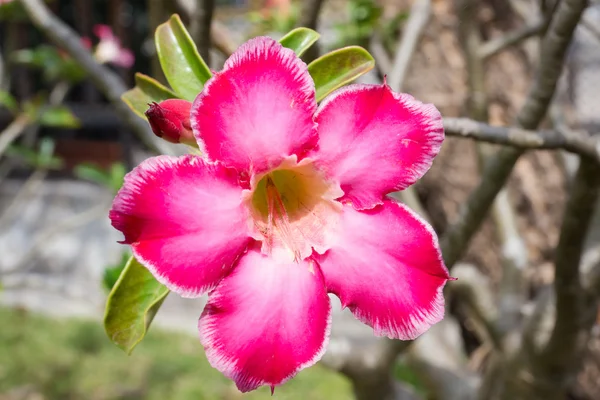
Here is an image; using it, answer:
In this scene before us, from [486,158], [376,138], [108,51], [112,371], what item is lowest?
[112,371]

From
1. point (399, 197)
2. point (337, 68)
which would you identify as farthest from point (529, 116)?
point (399, 197)

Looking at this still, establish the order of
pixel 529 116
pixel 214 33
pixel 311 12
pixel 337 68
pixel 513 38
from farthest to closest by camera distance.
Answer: pixel 513 38 < pixel 214 33 < pixel 311 12 < pixel 529 116 < pixel 337 68

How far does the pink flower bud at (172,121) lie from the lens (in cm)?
46

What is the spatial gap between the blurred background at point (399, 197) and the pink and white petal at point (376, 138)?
0.35 metres

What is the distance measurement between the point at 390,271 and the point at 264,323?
0.37ft

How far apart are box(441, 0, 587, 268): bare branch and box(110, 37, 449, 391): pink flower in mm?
334

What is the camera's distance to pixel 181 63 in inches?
22.8

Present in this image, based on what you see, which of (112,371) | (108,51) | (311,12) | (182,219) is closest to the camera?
(182,219)

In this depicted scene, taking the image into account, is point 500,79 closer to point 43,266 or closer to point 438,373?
point 438,373

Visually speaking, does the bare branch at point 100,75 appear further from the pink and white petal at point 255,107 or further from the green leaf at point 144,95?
the pink and white petal at point 255,107

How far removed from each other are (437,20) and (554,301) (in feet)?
5.67

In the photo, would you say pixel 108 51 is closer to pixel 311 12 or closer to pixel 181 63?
pixel 311 12

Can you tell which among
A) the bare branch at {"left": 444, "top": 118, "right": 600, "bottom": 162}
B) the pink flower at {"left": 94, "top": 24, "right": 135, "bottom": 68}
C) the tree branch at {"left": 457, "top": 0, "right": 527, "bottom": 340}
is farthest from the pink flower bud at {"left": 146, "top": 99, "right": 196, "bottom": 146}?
the pink flower at {"left": 94, "top": 24, "right": 135, "bottom": 68}

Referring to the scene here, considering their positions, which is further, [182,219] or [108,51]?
[108,51]
